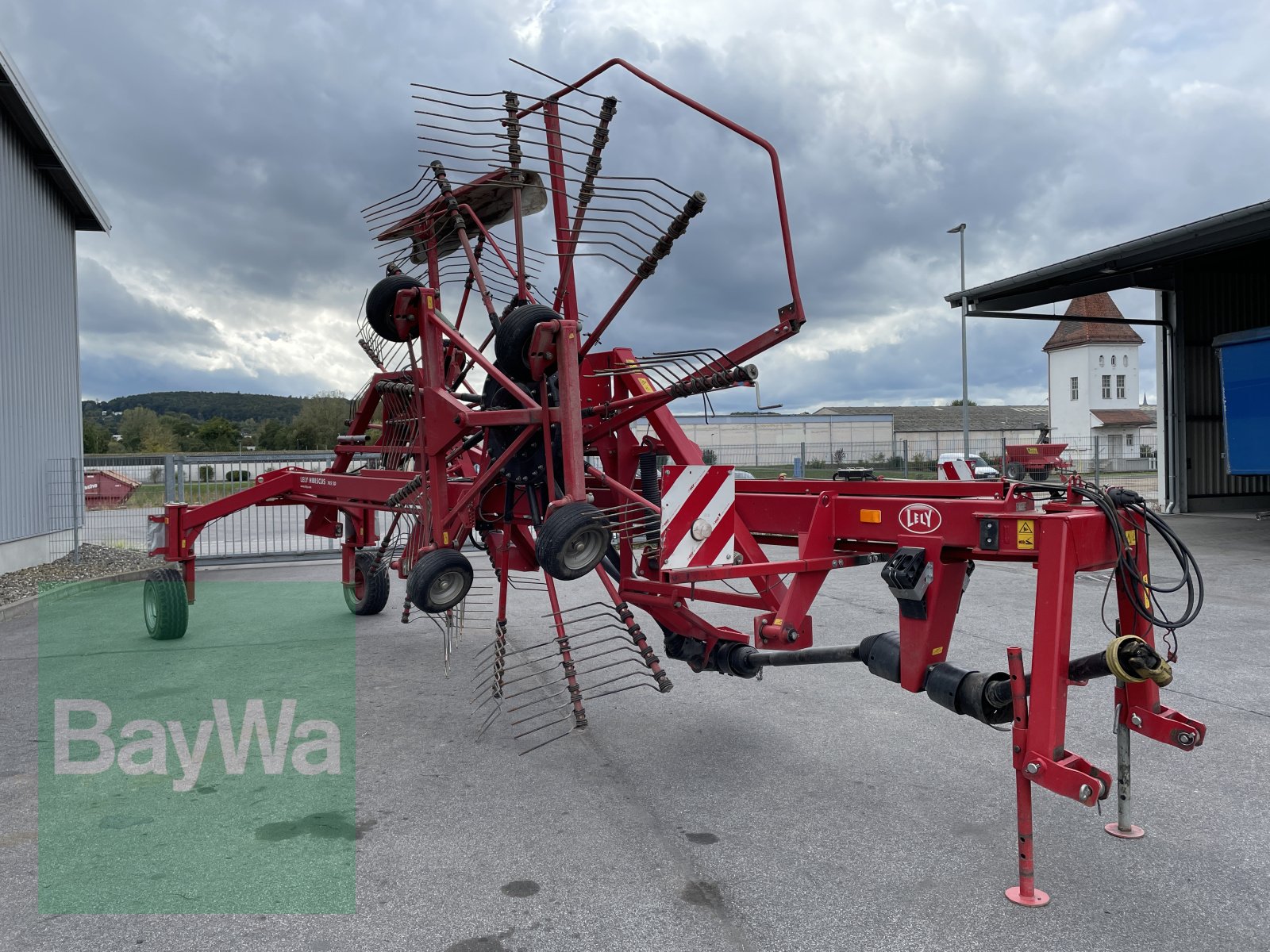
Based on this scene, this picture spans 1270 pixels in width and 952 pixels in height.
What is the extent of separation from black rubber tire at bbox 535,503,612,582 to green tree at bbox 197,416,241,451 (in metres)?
34.2

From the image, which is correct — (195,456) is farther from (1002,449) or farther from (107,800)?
(1002,449)

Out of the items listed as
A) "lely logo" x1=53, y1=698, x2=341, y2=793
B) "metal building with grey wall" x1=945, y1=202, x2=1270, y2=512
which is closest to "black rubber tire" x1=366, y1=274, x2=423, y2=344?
"lely logo" x1=53, y1=698, x2=341, y2=793

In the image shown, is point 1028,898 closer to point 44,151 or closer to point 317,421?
point 44,151

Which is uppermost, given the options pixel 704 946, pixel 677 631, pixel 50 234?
pixel 50 234

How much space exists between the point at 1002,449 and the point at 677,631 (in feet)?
54.9

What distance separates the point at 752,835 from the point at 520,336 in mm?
2492

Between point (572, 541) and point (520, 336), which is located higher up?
point (520, 336)

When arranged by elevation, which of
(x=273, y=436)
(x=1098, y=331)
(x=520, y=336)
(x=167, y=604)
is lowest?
(x=167, y=604)

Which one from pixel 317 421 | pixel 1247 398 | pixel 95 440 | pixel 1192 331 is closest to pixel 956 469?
pixel 1247 398

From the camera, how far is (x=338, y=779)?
4465 millimetres

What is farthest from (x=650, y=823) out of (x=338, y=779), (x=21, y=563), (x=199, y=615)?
(x=21, y=563)

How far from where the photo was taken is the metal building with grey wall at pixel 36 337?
→ 11.7 meters

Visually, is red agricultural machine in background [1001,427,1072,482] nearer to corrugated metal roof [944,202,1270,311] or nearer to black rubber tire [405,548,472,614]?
corrugated metal roof [944,202,1270,311]

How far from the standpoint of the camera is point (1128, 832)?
3.61 meters
